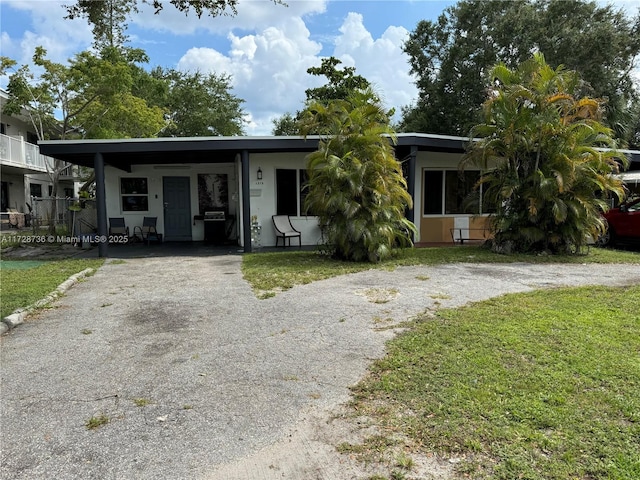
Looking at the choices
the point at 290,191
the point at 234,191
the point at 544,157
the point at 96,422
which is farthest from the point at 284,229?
the point at 96,422

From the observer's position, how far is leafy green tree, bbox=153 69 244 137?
26.6 m

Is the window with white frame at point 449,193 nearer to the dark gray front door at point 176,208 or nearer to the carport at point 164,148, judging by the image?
the carport at point 164,148

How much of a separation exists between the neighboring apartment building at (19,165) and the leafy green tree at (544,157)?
17594 millimetres

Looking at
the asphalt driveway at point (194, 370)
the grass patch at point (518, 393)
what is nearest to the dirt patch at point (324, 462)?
the asphalt driveway at point (194, 370)

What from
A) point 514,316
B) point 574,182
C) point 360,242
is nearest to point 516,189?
point 574,182

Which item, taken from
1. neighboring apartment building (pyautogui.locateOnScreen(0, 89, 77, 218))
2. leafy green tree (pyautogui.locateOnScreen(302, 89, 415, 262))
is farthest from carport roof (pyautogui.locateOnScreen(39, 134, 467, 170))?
neighboring apartment building (pyautogui.locateOnScreen(0, 89, 77, 218))

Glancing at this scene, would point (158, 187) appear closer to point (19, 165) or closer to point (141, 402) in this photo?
point (19, 165)

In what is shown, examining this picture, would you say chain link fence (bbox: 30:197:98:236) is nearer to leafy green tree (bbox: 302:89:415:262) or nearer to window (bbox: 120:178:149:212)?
window (bbox: 120:178:149:212)

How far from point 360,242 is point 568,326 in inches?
189

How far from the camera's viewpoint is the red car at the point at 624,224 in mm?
10906

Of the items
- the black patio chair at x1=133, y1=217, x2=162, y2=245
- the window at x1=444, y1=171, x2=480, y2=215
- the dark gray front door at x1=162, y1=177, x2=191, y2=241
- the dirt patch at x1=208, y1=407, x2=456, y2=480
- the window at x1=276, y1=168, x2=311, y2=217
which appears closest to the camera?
the dirt patch at x1=208, y1=407, x2=456, y2=480

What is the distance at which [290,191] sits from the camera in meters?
12.2

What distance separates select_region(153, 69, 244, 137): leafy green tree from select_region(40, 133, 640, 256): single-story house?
12733 millimetres

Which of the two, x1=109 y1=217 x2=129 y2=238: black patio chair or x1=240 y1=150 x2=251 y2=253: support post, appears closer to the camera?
x1=240 y1=150 x2=251 y2=253: support post
